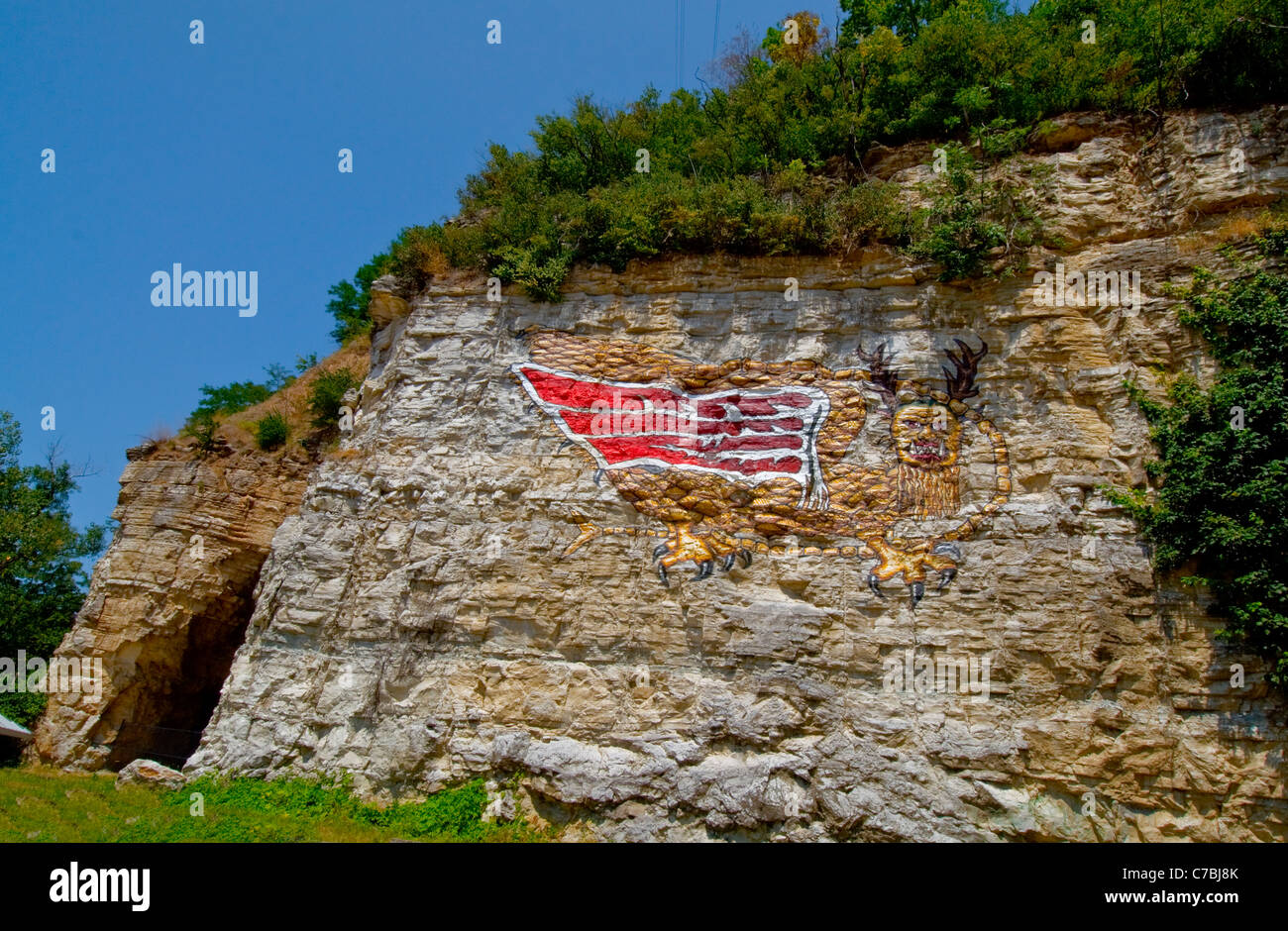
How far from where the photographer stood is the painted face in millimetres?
9766

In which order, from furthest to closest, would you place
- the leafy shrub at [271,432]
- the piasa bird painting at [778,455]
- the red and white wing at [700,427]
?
the leafy shrub at [271,432], the red and white wing at [700,427], the piasa bird painting at [778,455]

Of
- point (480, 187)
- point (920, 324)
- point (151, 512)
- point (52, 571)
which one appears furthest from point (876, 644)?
point (52, 571)

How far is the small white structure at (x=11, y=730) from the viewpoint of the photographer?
426 inches

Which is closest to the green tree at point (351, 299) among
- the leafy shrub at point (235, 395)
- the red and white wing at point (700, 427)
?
the leafy shrub at point (235, 395)

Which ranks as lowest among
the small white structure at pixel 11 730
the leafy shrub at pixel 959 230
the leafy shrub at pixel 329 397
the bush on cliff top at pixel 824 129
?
the small white structure at pixel 11 730

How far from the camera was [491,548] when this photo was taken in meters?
10.2

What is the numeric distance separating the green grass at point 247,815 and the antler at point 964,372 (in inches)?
299

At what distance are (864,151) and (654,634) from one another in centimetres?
888

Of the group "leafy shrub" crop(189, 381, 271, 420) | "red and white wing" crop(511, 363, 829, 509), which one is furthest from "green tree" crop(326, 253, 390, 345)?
"red and white wing" crop(511, 363, 829, 509)

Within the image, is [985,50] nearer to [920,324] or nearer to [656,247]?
[920,324]

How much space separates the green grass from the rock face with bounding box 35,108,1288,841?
0.32 metres

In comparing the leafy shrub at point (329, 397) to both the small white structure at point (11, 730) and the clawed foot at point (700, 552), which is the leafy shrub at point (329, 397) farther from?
the clawed foot at point (700, 552)

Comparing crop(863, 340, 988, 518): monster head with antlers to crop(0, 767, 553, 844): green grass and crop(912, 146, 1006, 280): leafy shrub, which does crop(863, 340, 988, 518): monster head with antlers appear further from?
crop(0, 767, 553, 844): green grass

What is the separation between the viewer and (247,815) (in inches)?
340
